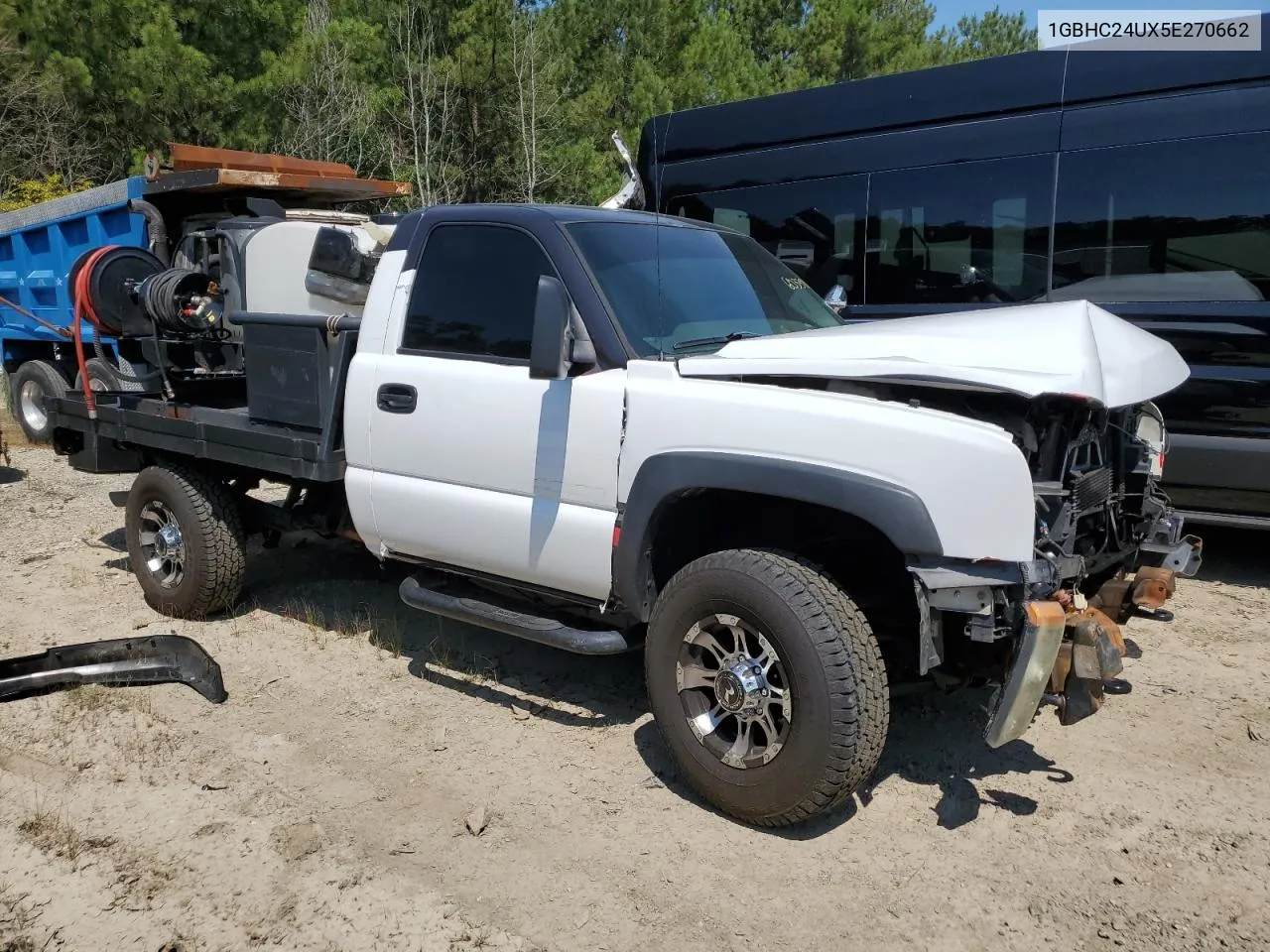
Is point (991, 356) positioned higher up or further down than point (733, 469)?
higher up

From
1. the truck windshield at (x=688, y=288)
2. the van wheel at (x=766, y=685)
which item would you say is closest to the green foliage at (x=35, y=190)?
the truck windshield at (x=688, y=288)

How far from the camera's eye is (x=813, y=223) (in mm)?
7410

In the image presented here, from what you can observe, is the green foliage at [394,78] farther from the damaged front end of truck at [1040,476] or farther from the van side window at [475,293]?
the damaged front end of truck at [1040,476]

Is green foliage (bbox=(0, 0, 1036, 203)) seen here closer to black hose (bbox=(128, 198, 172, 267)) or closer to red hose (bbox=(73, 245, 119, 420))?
black hose (bbox=(128, 198, 172, 267))

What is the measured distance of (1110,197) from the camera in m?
6.03

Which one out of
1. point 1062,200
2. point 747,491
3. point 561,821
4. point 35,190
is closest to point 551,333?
point 747,491

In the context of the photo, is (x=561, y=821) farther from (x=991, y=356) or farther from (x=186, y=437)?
(x=186, y=437)

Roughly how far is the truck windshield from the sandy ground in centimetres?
158

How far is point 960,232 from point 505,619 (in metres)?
4.23

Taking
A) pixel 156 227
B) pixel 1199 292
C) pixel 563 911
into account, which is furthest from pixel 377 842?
pixel 156 227

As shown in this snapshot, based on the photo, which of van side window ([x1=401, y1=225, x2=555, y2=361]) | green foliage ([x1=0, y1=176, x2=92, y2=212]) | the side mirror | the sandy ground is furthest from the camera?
green foliage ([x1=0, y1=176, x2=92, y2=212])

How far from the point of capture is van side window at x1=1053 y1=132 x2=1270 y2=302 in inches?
218

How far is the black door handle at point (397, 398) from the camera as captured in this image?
4270 millimetres

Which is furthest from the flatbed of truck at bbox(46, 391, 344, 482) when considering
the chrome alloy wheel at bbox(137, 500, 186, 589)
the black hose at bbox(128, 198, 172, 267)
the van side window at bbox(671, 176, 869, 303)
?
the black hose at bbox(128, 198, 172, 267)
